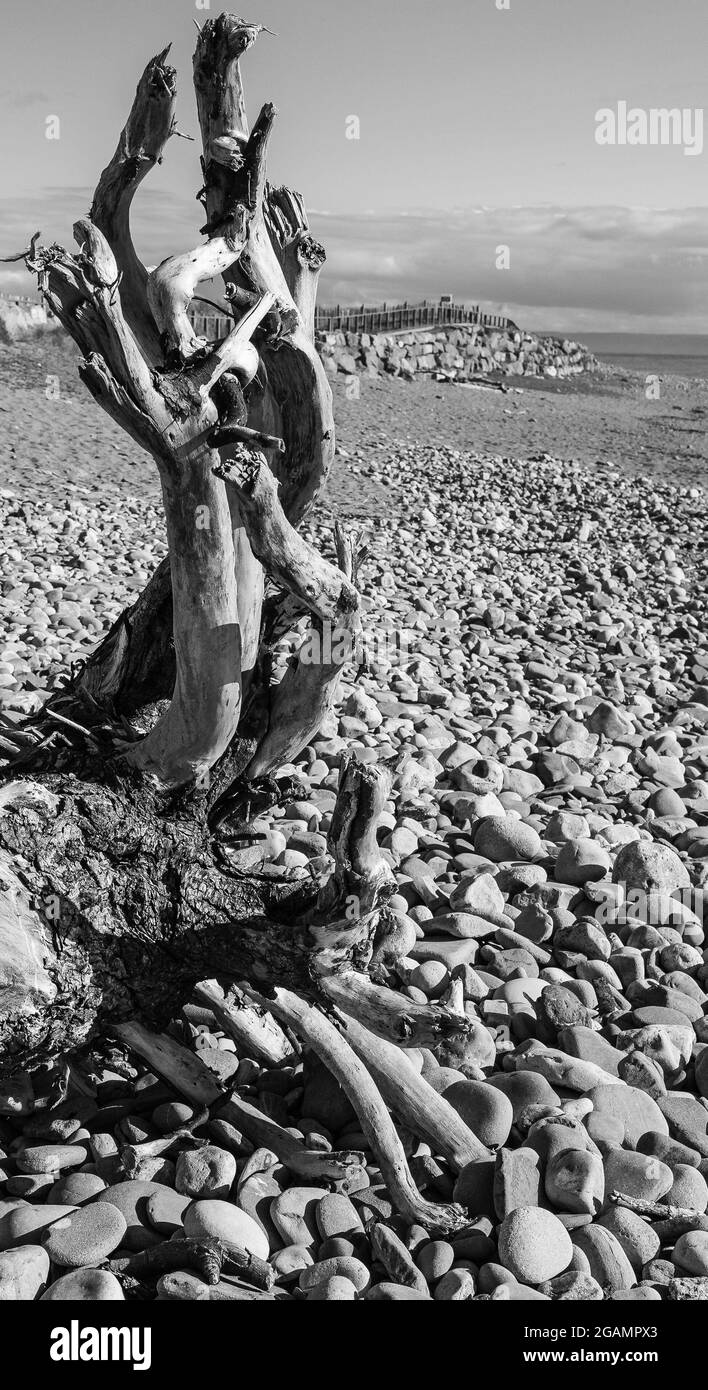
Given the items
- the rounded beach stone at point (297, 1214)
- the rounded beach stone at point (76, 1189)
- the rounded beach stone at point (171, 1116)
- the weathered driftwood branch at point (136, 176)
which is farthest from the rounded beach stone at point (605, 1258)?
the weathered driftwood branch at point (136, 176)

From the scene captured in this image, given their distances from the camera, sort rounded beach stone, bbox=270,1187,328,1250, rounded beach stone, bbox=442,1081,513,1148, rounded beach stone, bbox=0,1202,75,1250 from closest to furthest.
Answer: rounded beach stone, bbox=0,1202,75,1250, rounded beach stone, bbox=270,1187,328,1250, rounded beach stone, bbox=442,1081,513,1148

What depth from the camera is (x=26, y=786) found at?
3230mm

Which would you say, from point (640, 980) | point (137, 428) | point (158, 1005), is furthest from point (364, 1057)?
point (137, 428)

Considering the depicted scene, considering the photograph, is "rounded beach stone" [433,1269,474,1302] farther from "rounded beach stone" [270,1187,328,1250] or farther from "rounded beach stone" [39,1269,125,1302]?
"rounded beach stone" [39,1269,125,1302]

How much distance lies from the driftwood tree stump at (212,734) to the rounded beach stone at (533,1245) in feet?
0.65

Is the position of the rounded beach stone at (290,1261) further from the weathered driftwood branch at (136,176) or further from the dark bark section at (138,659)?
the weathered driftwood branch at (136,176)

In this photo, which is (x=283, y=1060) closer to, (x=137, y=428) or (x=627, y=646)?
(x=137, y=428)

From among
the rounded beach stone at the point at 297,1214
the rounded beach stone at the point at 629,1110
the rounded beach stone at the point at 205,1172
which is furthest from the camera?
the rounded beach stone at the point at 629,1110

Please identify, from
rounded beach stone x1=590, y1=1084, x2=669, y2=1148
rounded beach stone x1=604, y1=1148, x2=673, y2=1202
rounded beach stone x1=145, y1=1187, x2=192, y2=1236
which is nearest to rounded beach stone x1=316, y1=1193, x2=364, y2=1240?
rounded beach stone x1=145, y1=1187, x2=192, y2=1236

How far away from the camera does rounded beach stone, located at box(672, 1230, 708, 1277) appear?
2.92 meters

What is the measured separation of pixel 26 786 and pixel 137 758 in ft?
1.72

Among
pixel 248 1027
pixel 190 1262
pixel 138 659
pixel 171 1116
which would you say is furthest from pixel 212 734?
pixel 190 1262

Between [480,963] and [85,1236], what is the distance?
209 cm

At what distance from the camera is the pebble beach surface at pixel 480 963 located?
114 inches
